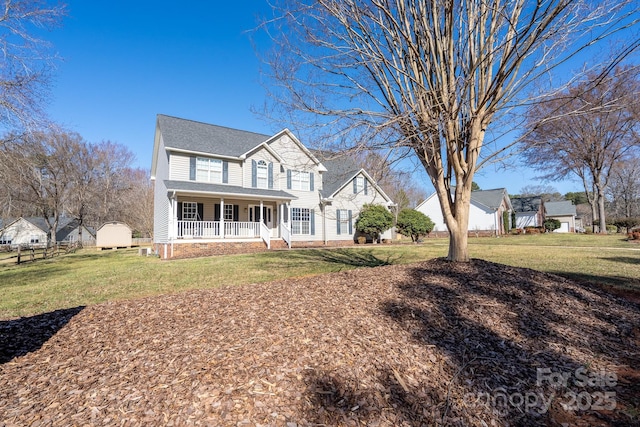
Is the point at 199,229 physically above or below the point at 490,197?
below

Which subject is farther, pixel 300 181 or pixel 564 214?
pixel 564 214

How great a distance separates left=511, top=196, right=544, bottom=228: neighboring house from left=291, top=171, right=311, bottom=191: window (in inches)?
1220

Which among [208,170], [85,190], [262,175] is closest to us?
[208,170]

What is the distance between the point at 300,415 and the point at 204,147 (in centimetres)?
1692

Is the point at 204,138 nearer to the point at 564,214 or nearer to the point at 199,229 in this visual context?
the point at 199,229

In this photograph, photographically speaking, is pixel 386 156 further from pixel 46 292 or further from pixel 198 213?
pixel 198 213

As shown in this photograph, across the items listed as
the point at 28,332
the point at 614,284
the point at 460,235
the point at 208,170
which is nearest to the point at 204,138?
the point at 208,170

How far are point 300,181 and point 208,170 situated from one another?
19.0 feet

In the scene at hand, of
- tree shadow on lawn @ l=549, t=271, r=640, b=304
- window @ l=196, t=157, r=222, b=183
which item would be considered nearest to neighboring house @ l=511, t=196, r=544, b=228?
tree shadow on lawn @ l=549, t=271, r=640, b=304

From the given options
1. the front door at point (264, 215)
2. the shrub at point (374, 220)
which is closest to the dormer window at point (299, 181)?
the front door at point (264, 215)

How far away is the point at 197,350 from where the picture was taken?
10.00 ft

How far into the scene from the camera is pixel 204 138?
18.0 meters

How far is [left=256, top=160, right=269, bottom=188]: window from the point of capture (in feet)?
61.3

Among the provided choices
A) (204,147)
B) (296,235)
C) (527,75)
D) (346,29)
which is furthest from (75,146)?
(527,75)
